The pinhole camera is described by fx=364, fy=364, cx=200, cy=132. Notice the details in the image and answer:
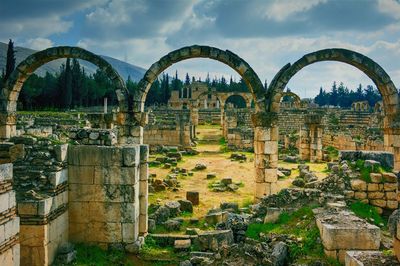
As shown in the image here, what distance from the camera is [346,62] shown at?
39.9 ft

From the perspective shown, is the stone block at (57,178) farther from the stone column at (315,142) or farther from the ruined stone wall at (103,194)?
the stone column at (315,142)

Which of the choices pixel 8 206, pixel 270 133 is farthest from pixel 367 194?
pixel 8 206

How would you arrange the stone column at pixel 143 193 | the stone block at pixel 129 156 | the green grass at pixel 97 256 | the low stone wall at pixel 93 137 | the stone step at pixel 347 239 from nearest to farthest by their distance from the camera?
the stone step at pixel 347 239 < the green grass at pixel 97 256 < the stone block at pixel 129 156 < the low stone wall at pixel 93 137 < the stone column at pixel 143 193

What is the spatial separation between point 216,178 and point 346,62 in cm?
732

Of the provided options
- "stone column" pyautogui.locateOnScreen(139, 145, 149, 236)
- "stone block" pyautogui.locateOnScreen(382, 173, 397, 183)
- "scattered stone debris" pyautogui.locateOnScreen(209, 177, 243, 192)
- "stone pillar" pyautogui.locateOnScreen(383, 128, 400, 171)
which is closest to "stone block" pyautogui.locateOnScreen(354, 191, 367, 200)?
"stone block" pyautogui.locateOnScreen(382, 173, 397, 183)

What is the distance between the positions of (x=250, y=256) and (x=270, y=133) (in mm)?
5849

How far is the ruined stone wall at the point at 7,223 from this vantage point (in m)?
4.88

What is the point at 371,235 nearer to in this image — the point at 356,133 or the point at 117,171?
the point at 117,171

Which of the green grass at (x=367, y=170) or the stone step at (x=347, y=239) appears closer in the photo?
the stone step at (x=347, y=239)

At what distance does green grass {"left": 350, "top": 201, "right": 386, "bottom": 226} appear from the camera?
8.13 meters

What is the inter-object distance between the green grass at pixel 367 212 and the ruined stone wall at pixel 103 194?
16.5 ft

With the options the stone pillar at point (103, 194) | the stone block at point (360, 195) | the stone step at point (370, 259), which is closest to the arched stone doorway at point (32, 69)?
the stone pillar at point (103, 194)

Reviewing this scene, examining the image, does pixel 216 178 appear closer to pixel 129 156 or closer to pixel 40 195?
pixel 129 156

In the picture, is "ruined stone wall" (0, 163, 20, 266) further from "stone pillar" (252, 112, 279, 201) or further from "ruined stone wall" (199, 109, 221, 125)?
"ruined stone wall" (199, 109, 221, 125)
